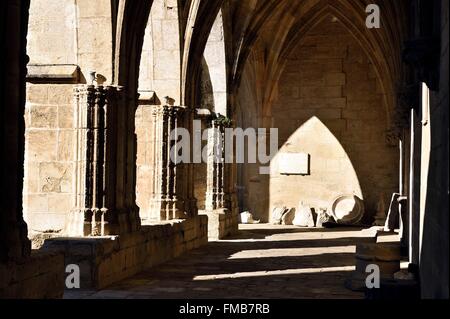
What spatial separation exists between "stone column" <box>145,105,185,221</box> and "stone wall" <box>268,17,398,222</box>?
8.39 m

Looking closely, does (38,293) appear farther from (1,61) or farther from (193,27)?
(193,27)

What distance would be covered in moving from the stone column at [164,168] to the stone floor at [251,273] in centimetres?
82

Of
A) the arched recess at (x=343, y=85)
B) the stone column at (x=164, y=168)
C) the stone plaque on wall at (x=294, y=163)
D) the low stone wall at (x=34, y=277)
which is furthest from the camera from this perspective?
the stone plaque on wall at (x=294, y=163)

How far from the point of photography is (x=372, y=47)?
17.6 meters

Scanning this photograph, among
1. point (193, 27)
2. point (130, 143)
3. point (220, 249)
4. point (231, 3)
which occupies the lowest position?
point (220, 249)

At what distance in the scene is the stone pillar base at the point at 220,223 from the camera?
43.5 ft

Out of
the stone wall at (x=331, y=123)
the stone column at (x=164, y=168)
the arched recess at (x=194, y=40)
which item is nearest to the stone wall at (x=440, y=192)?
the stone column at (x=164, y=168)

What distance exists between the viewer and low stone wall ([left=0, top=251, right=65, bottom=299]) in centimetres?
469

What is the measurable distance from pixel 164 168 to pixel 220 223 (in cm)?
324

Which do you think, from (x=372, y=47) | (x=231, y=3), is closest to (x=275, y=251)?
(x=231, y=3)

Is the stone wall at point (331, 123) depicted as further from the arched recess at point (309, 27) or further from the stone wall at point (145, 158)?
the stone wall at point (145, 158)

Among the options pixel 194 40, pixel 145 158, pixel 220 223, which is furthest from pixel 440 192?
pixel 220 223

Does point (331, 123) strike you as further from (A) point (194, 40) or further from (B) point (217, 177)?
(A) point (194, 40)
